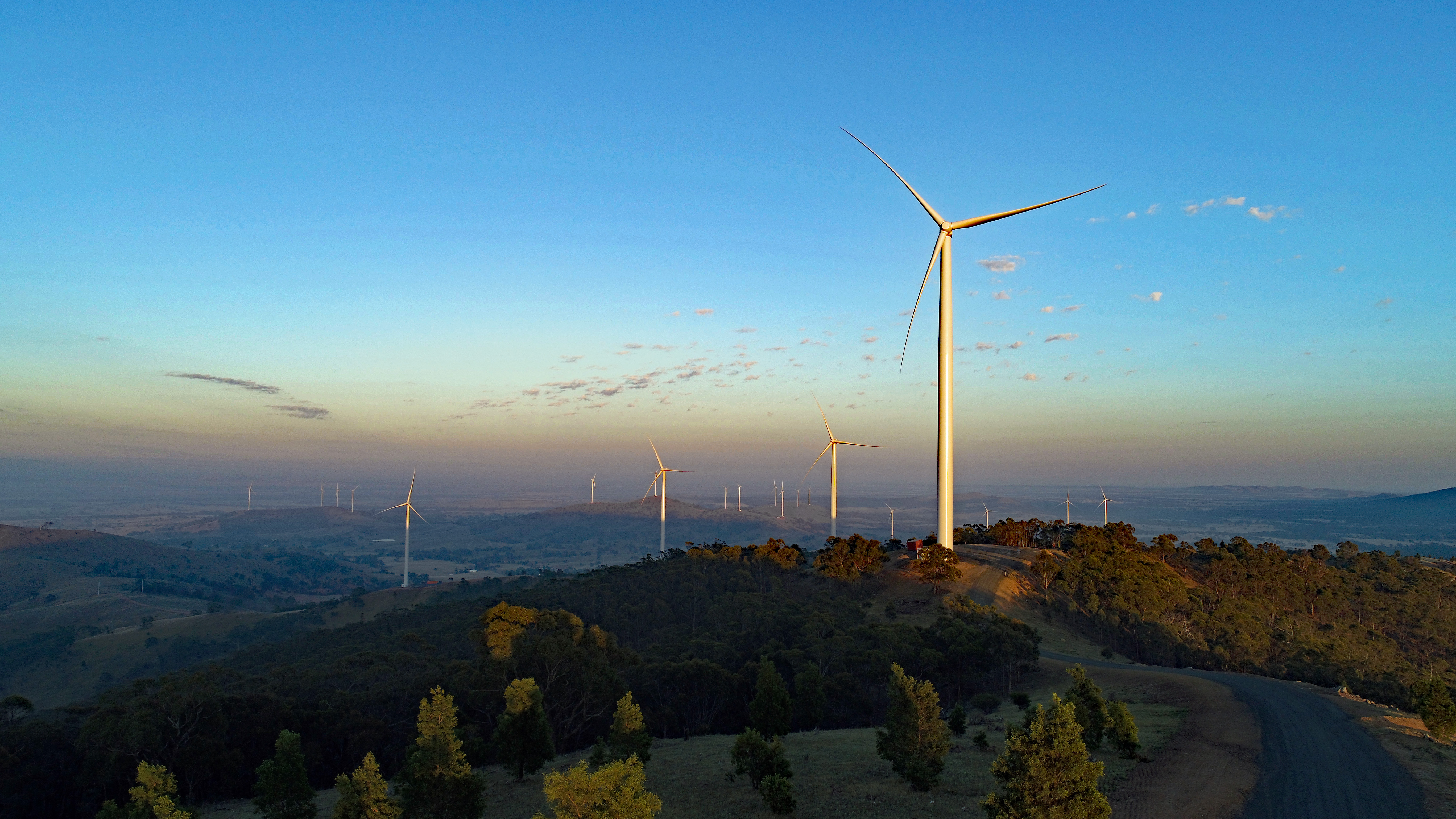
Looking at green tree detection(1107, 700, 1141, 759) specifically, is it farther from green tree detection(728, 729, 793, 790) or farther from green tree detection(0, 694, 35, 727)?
A: green tree detection(0, 694, 35, 727)

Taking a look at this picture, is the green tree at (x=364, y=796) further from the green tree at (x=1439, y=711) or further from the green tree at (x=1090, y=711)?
the green tree at (x=1439, y=711)

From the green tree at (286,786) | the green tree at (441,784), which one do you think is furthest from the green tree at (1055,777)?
the green tree at (286,786)

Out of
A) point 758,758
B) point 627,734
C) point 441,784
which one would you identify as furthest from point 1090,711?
point 441,784

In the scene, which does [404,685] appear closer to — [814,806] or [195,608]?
[814,806]

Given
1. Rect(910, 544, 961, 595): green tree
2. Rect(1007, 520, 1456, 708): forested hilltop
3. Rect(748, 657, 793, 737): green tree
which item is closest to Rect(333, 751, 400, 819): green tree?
Rect(748, 657, 793, 737): green tree

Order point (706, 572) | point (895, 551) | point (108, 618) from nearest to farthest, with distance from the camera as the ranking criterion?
point (706, 572) → point (895, 551) → point (108, 618)

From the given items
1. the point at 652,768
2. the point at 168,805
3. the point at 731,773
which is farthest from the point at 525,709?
the point at 168,805

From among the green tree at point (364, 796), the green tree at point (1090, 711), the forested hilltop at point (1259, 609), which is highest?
the green tree at point (1090, 711)
